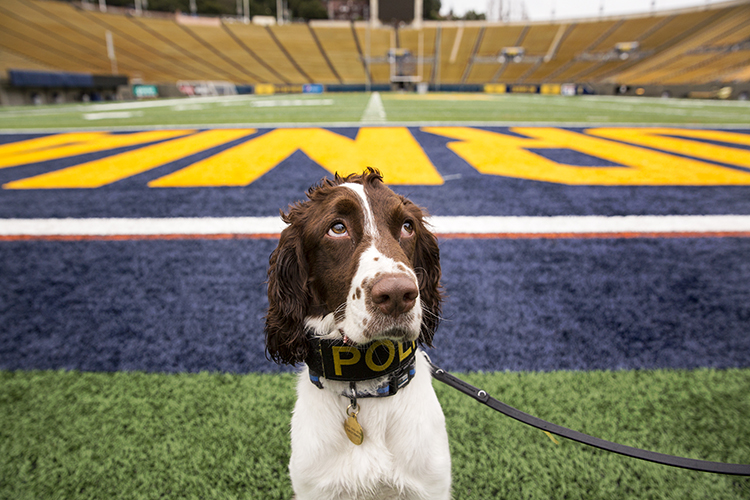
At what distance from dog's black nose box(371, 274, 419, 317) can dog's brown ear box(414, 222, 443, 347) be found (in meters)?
0.45

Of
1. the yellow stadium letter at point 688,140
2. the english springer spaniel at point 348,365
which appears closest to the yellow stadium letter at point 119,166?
the english springer spaniel at point 348,365

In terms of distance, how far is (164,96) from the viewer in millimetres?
40031

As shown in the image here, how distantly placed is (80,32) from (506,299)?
6175 centimetres

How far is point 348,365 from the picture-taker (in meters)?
1.36

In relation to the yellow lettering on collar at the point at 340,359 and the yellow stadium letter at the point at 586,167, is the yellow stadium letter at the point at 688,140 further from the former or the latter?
the yellow lettering on collar at the point at 340,359

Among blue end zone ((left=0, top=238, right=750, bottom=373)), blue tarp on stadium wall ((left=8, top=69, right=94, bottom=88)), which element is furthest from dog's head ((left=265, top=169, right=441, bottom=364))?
blue tarp on stadium wall ((left=8, top=69, right=94, bottom=88))

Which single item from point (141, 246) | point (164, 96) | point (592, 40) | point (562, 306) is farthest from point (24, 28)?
point (592, 40)

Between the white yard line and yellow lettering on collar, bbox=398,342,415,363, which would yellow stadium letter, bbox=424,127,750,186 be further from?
yellow lettering on collar, bbox=398,342,415,363

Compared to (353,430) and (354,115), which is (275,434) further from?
(354,115)

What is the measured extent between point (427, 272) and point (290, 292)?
1.81 ft

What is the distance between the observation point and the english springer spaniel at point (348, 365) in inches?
53.7

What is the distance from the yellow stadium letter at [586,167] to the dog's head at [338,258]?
4427 millimetres

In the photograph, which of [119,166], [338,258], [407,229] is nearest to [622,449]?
[407,229]

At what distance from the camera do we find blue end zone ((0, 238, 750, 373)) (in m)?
2.43
